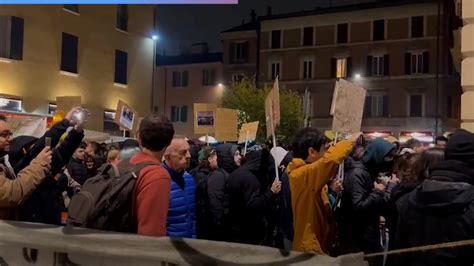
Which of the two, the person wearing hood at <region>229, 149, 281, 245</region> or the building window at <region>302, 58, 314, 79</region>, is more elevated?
the building window at <region>302, 58, 314, 79</region>

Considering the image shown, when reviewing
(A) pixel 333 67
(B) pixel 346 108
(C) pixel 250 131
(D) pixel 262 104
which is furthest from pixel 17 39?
(A) pixel 333 67

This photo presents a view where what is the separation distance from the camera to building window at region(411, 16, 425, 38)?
47.6 metres

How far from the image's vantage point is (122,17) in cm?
2931

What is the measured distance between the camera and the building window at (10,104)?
73.5ft

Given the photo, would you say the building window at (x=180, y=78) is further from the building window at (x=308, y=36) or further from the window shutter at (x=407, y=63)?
the window shutter at (x=407, y=63)

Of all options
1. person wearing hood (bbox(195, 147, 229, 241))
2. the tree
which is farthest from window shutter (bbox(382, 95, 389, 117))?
person wearing hood (bbox(195, 147, 229, 241))

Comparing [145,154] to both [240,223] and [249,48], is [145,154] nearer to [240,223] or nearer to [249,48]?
[240,223]

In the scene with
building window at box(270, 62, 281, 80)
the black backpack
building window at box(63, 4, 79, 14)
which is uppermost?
building window at box(270, 62, 281, 80)

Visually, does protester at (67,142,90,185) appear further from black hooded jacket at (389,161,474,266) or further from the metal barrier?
black hooded jacket at (389,161,474,266)

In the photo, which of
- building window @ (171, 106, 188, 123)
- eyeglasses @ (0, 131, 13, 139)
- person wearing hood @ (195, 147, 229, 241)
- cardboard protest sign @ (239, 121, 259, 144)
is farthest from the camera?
building window @ (171, 106, 188, 123)

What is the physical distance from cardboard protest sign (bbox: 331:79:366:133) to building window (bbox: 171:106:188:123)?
54250mm

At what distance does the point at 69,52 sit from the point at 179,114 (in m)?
34.7

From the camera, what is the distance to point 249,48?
187 ft

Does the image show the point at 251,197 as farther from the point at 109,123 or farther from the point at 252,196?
the point at 109,123
